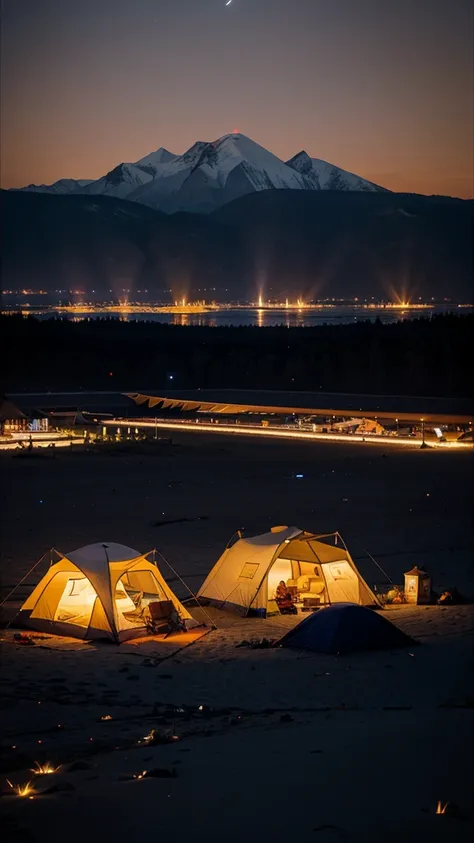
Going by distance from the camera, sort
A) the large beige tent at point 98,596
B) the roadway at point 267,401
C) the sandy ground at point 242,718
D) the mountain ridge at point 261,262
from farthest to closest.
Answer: the mountain ridge at point 261,262, the roadway at point 267,401, the large beige tent at point 98,596, the sandy ground at point 242,718

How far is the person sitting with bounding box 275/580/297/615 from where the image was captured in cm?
1027

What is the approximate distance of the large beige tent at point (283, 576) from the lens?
1029 cm

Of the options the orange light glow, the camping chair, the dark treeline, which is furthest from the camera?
the dark treeline

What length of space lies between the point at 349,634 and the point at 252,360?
41.9m

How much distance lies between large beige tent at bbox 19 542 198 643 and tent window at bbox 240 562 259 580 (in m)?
0.82

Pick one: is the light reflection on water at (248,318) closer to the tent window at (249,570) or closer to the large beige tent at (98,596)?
the tent window at (249,570)

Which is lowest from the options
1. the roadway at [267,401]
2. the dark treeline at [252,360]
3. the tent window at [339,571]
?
the tent window at [339,571]

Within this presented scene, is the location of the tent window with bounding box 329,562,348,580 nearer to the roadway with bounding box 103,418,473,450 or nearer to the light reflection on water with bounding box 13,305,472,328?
the roadway with bounding box 103,418,473,450

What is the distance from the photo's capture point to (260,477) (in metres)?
19.8

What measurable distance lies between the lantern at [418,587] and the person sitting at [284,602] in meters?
1.06

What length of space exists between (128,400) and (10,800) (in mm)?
35310

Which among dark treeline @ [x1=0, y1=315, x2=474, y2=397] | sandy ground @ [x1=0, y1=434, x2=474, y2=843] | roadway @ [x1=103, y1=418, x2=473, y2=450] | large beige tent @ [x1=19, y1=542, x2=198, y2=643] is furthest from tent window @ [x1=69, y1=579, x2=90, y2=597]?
dark treeline @ [x1=0, y1=315, x2=474, y2=397]

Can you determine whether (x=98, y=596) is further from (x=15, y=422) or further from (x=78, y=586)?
(x=15, y=422)

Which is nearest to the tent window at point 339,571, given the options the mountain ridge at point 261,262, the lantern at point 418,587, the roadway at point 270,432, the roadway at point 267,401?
the lantern at point 418,587
